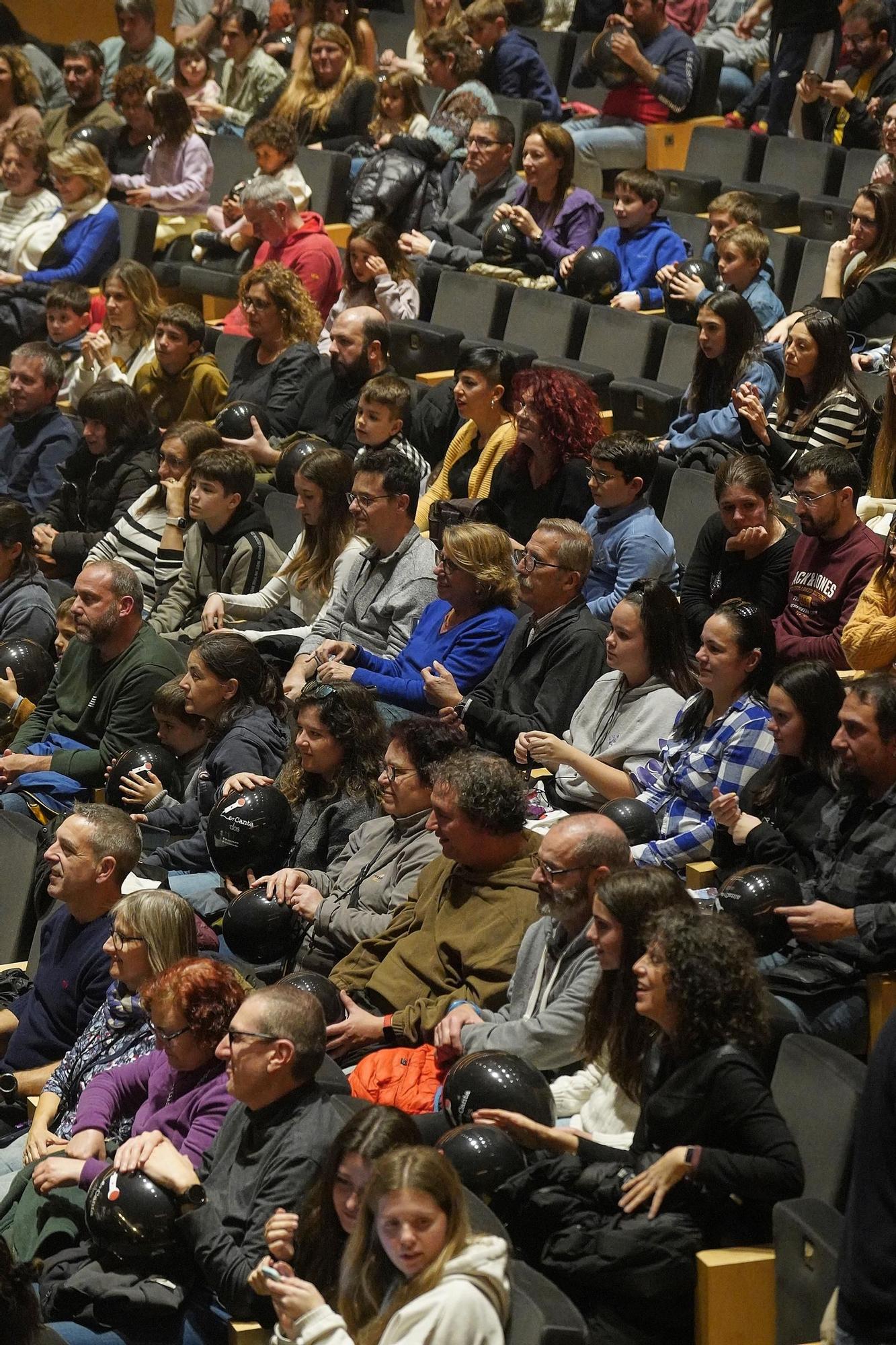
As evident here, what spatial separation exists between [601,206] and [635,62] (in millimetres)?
900

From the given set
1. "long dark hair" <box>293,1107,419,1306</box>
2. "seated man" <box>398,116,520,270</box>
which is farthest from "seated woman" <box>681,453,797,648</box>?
"seated man" <box>398,116,520,270</box>

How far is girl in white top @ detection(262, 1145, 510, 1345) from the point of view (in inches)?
87.9

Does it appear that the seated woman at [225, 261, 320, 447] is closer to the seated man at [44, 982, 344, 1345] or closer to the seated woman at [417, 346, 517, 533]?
the seated woman at [417, 346, 517, 533]

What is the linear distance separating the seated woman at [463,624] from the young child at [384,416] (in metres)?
0.85

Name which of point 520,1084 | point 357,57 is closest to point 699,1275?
point 520,1084

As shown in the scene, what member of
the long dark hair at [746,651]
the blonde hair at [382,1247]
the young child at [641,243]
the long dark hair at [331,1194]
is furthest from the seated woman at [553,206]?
the blonde hair at [382,1247]

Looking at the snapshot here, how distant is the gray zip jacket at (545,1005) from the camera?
2.89m

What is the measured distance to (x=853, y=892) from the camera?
300 centimetres

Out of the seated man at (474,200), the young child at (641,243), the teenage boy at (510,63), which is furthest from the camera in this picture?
the teenage boy at (510,63)

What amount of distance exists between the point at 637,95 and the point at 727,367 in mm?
2673

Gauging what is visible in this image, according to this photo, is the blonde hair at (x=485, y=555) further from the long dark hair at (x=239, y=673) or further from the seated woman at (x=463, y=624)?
the long dark hair at (x=239, y=673)

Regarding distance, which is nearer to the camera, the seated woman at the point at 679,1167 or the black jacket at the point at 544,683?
the seated woman at the point at 679,1167

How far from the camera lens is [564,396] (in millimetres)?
4469

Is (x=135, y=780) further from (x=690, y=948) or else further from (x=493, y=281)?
(x=493, y=281)
